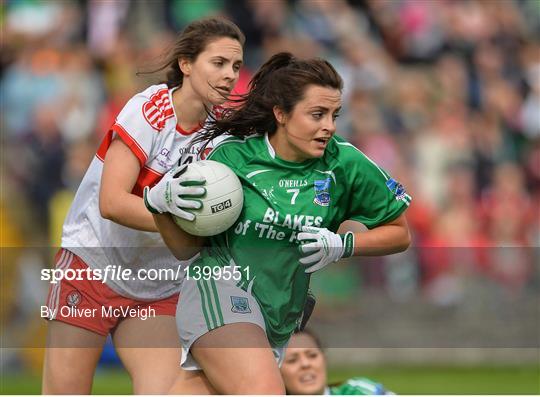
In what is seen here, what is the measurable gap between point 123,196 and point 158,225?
1.34 ft

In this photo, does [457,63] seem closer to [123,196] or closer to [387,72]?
[387,72]

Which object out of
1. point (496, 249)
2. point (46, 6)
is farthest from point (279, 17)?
point (496, 249)

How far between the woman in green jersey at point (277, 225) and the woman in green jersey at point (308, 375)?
1164 millimetres

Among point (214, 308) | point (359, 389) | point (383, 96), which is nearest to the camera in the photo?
point (214, 308)

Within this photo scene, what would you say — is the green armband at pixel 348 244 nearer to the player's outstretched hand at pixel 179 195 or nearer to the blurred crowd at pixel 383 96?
the player's outstretched hand at pixel 179 195

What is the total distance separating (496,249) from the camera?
11.6 m

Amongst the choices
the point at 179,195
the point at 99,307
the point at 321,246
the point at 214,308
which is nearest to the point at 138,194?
the point at 99,307

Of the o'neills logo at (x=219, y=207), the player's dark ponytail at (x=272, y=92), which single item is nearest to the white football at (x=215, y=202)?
the o'neills logo at (x=219, y=207)

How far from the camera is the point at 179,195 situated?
5.27m

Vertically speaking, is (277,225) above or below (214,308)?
above

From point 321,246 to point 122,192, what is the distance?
3.63 ft

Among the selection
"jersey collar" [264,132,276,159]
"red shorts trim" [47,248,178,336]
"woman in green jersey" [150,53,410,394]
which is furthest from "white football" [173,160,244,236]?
"red shorts trim" [47,248,178,336]

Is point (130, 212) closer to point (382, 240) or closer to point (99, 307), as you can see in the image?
point (99, 307)

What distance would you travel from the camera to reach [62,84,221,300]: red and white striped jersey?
236 inches
